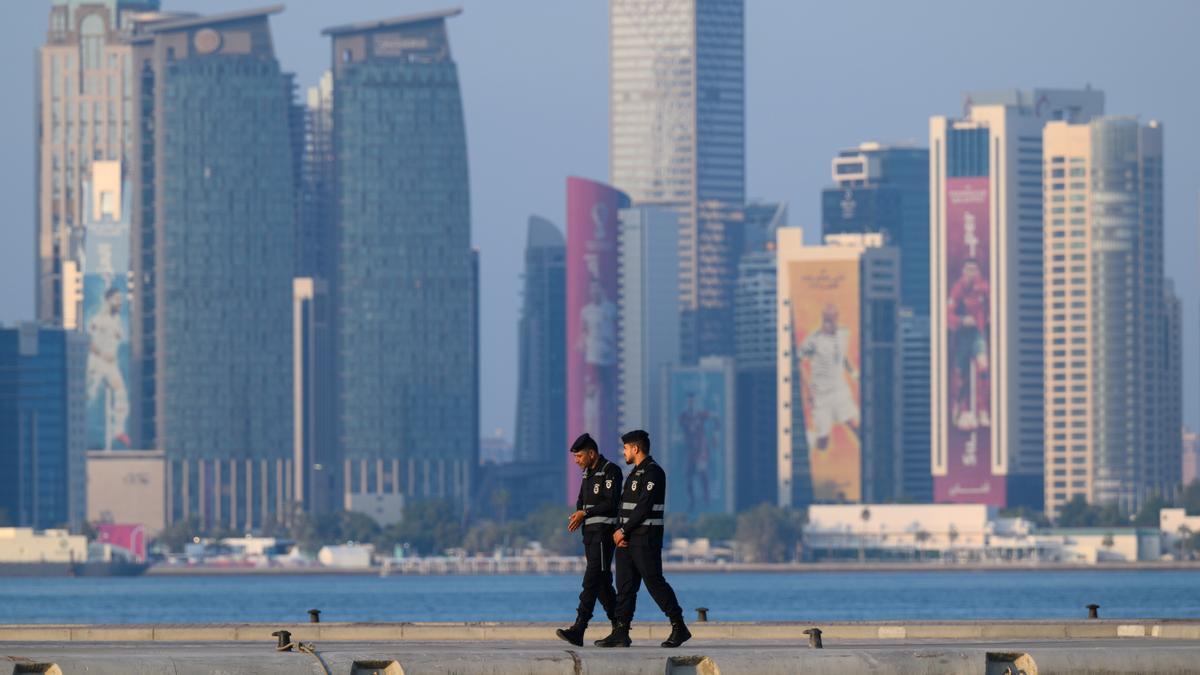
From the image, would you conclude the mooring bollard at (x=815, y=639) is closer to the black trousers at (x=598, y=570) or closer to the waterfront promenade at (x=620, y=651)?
the waterfront promenade at (x=620, y=651)

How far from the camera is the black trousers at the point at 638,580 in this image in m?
35.2

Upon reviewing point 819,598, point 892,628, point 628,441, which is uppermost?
point 628,441

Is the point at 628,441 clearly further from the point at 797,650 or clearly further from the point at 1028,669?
the point at 1028,669

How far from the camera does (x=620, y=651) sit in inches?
1314

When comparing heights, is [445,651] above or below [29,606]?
above

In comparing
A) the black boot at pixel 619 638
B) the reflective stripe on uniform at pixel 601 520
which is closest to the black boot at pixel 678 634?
the black boot at pixel 619 638

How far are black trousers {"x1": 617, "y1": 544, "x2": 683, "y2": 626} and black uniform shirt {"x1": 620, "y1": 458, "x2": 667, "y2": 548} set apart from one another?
0.45 ft

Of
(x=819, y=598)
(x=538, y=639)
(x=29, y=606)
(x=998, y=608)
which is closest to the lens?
(x=538, y=639)

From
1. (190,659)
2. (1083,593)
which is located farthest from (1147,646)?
(1083,593)

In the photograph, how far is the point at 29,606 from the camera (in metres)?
174

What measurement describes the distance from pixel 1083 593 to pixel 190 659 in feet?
540

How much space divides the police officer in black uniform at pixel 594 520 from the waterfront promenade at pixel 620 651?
28.2 inches

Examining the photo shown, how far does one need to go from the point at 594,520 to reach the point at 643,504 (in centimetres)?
92

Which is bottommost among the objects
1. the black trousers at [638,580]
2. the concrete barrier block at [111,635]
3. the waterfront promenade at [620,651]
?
the concrete barrier block at [111,635]
